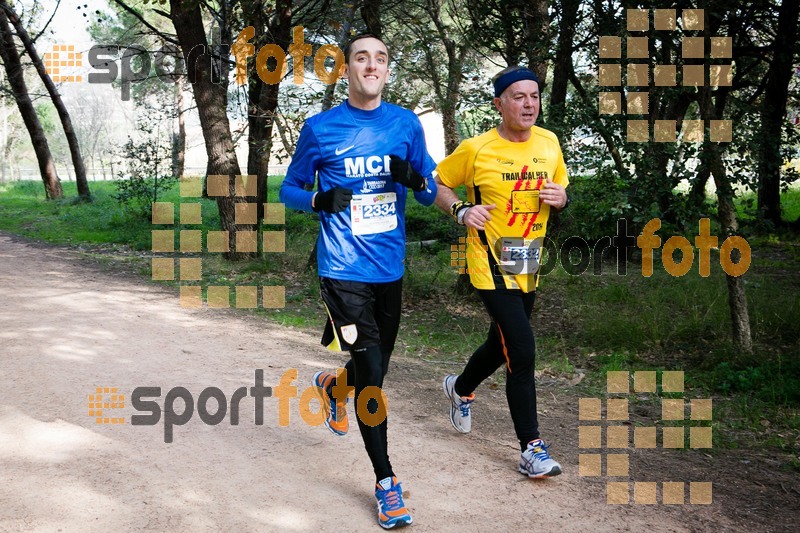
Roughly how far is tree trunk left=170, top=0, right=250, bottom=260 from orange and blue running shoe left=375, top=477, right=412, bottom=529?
30.8 ft

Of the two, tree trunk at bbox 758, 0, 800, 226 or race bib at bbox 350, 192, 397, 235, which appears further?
tree trunk at bbox 758, 0, 800, 226

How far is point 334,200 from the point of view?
13.4 feet

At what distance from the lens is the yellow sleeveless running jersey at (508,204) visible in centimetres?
466

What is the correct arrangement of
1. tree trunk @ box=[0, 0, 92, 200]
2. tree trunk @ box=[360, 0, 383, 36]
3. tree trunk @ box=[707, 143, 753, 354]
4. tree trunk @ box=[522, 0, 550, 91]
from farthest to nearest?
tree trunk @ box=[0, 0, 92, 200] → tree trunk @ box=[360, 0, 383, 36] → tree trunk @ box=[522, 0, 550, 91] → tree trunk @ box=[707, 143, 753, 354]

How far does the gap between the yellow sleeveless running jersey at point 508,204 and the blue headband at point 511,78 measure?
0.29 meters

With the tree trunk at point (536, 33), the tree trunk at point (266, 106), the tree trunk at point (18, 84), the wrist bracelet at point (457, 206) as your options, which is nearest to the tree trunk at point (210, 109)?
the tree trunk at point (266, 106)

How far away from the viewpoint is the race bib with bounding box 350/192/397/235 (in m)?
4.24

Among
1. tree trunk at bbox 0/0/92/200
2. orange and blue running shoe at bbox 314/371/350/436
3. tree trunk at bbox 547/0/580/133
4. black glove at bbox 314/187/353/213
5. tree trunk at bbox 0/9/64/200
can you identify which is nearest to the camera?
black glove at bbox 314/187/353/213

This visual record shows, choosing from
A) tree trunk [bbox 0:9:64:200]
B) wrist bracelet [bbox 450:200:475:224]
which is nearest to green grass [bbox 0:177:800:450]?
wrist bracelet [bbox 450:200:475:224]

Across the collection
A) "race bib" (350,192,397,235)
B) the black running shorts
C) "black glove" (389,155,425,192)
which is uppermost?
"black glove" (389,155,425,192)

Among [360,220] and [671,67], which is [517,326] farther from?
[671,67]

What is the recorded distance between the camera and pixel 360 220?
4246 mm

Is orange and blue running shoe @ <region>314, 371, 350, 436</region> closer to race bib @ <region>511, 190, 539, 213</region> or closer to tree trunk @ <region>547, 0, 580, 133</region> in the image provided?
race bib @ <region>511, 190, 539, 213</region>

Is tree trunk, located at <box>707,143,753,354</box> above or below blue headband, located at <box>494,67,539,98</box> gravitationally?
below
